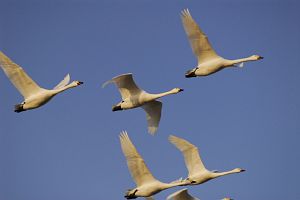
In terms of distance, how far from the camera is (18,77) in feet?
189

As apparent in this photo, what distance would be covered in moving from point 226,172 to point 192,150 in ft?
7.31

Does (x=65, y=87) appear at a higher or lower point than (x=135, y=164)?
higher

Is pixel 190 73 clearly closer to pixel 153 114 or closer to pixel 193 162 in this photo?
pixel 153 114

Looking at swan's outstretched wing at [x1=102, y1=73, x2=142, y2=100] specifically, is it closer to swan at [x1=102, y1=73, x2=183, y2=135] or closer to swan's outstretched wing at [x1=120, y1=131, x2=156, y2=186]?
swan at [x1=102, y1=73, x2=183, y2=135]

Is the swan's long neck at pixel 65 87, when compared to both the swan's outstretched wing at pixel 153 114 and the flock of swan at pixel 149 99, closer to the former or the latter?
the flock of swan at pixel 149 99

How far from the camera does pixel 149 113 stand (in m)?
60.1

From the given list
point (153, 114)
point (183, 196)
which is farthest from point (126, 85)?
point (183, 196)

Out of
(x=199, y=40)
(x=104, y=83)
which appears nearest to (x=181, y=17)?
(x=199, y=40)

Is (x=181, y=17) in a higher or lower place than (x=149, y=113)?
higher

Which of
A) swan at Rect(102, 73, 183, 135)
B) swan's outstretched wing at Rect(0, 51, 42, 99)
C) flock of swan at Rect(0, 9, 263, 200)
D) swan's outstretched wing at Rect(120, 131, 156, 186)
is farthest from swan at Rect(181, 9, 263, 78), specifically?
swan's outstretched wing at Rect(0, 51, 42, 99)

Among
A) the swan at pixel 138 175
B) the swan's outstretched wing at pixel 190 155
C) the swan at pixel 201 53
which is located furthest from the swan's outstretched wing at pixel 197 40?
the swan at pixel 138 175

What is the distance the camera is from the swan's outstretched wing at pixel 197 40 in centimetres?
5756

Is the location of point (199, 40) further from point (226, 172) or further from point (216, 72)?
point (226, 172)

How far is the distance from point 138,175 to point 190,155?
441 cm
